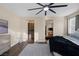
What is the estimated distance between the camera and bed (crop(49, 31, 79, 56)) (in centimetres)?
144

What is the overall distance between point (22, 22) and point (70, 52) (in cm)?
95

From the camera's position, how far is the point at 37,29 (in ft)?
5.78

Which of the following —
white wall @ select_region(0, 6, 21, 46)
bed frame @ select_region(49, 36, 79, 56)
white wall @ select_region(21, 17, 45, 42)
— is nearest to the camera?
bed frame @ select_region(49, 36, 79, 56)

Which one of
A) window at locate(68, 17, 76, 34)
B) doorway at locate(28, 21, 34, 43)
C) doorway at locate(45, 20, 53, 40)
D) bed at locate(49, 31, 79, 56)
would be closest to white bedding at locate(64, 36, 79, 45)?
bed at locate(49, 31, 79, 56)

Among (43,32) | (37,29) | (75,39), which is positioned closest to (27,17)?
(37,29)

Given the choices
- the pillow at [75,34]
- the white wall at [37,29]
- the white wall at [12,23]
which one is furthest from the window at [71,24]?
the white wall at [12,23]

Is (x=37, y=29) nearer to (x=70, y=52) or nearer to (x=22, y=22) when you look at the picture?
(x=22, y=22)

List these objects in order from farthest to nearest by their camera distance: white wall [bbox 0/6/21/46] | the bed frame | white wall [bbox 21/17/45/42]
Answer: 1. white wall [bbox 21/17/45/42]
2. white wall [bbox 0/6/21/46]
3. the bed frame

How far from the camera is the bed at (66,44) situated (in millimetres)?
1442

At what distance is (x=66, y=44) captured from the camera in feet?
5.14

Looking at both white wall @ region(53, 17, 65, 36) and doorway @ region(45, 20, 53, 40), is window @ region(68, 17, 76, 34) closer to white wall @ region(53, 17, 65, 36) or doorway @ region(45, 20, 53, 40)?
white wall @ region(53, 17, 65, 36)

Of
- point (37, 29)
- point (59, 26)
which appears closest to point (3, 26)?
point (37, 29)

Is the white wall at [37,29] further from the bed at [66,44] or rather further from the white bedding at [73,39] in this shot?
the white bedding at [73,39]

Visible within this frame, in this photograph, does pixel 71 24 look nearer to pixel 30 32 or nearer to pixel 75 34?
pixel 75 34
